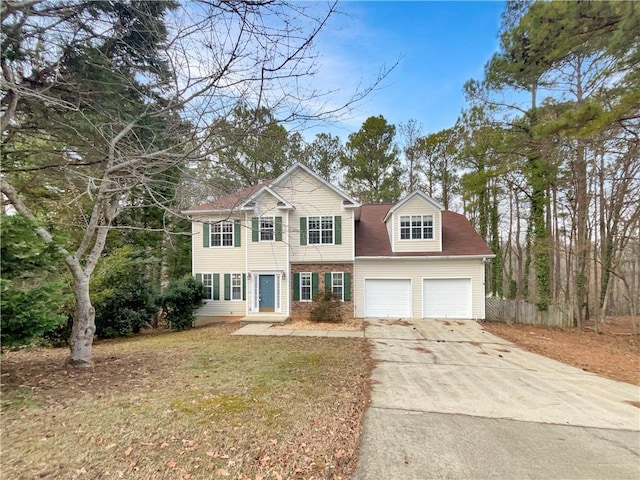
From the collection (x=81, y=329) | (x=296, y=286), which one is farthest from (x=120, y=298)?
(x=296, y=286)

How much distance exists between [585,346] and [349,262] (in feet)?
29.6

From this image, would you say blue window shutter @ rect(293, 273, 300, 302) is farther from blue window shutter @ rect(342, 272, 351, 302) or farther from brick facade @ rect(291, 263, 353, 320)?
blue window shutter @ rect(342, 272, 351, 302)

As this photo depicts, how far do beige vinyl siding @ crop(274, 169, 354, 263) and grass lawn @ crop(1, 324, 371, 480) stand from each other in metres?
7.64

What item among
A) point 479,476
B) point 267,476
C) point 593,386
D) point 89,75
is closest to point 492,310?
point 593,386

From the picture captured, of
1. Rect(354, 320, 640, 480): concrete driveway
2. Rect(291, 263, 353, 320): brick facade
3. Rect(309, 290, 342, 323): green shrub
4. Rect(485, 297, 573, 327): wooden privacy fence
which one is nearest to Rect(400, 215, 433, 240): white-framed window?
Rect(291, 263, 353, 320): brick facade

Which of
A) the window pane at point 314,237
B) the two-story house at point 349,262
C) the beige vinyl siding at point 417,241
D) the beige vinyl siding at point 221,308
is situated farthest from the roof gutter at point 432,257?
the beige vinyl siding at point 221,308

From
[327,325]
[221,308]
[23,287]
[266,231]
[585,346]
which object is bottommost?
[585,346]

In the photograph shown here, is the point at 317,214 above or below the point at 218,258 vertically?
above

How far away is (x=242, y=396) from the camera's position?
4828 mm

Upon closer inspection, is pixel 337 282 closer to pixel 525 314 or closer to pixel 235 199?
pixel 235 199

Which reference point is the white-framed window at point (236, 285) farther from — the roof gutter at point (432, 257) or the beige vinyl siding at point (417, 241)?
the beige vinyl siding at point (417, 241)

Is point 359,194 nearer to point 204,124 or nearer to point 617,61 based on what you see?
point 617,61

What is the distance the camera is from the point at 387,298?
14.6 meters

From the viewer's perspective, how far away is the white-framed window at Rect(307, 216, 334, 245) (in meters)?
14.6
